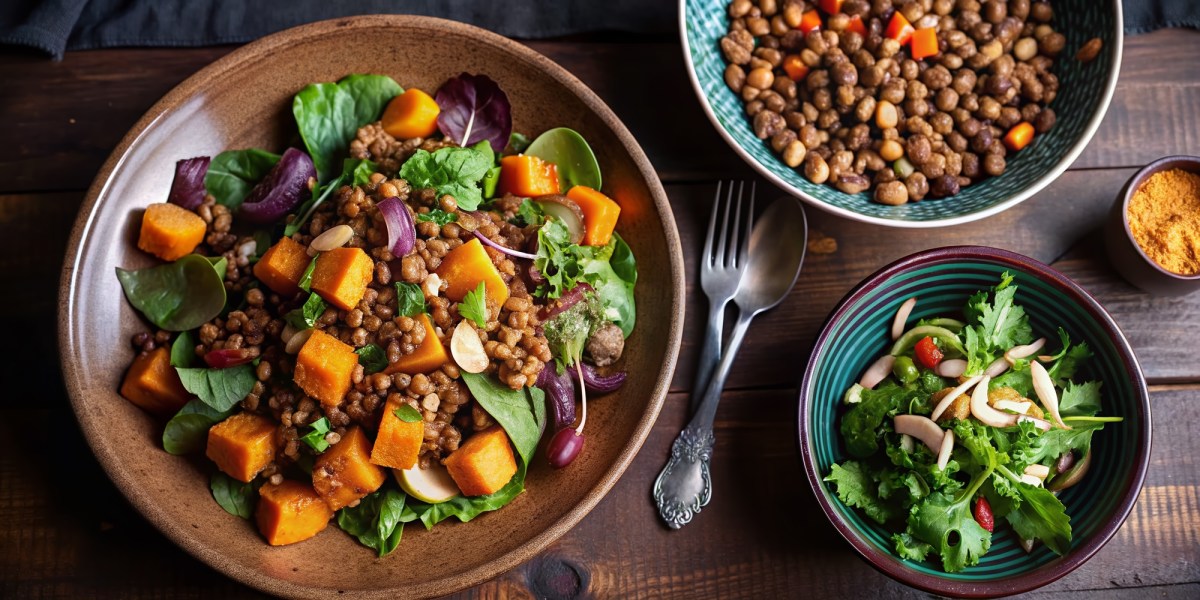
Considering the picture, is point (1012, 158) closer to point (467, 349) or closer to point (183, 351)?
point (467, 349)

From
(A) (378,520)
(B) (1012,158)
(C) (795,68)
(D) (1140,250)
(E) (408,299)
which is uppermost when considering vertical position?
(C) (795,68)

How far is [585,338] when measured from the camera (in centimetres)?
264

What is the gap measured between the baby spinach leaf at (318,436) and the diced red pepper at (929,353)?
74.6 inches

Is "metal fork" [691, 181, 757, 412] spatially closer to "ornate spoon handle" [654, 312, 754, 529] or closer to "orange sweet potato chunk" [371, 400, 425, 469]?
"ornate spoon handle" [654, 312, 754, 529]

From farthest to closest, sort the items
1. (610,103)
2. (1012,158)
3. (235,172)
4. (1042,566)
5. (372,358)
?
(610,103) → (1012,158) → (235,172) → (1042,566) → (372,358)

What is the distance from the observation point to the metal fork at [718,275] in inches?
115

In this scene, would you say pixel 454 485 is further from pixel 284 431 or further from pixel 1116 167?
pixel 1116 167

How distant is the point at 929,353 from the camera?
2715 millimetres

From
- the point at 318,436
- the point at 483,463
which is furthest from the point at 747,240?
the point at 318,436

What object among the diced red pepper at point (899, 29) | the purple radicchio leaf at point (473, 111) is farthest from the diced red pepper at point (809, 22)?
the purple radicchio leaf at point (473, 111)

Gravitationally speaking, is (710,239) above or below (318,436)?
above

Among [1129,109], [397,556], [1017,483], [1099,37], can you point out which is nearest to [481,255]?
[397,556]

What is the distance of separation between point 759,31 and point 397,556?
2.21 meters

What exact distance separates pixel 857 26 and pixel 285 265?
2.16 m
